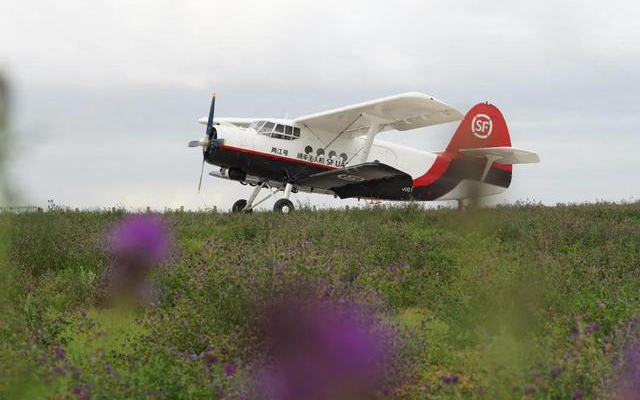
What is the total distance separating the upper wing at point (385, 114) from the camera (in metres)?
18.4

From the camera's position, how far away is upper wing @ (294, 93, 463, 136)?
60.2ft

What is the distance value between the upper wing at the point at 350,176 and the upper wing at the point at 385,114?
1.56 meters

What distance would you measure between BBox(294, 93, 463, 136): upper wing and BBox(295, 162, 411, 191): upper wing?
1560mm

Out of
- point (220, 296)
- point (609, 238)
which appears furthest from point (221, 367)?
point (609, 238)

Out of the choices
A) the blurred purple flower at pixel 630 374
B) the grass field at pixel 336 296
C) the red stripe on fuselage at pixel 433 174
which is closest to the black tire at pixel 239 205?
the red stripe on fuselage at pixel 433 174

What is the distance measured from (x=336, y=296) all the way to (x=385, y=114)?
49.7 feet

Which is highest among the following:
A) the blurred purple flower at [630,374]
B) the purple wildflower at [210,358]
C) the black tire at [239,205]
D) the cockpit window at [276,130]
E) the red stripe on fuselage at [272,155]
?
the cockpit window at [276,130]

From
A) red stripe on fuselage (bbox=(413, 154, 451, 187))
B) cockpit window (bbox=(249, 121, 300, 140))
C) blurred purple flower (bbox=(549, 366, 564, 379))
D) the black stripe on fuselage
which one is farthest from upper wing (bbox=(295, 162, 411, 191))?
blurred purple flower (bbox=(549, 366, 564, 379))

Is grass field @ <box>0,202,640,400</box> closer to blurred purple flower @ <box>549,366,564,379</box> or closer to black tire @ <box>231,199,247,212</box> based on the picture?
blurred purple flower @ <box>549,366,564,379</box>

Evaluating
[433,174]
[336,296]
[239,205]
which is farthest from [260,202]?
[336,296]

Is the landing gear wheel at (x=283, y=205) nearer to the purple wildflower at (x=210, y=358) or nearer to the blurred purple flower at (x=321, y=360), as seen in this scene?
the purple wildflower at (x=210, y=358)

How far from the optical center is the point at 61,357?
13.3 feet

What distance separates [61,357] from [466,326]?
2.93 m

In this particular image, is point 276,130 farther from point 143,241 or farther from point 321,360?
point 321,360
